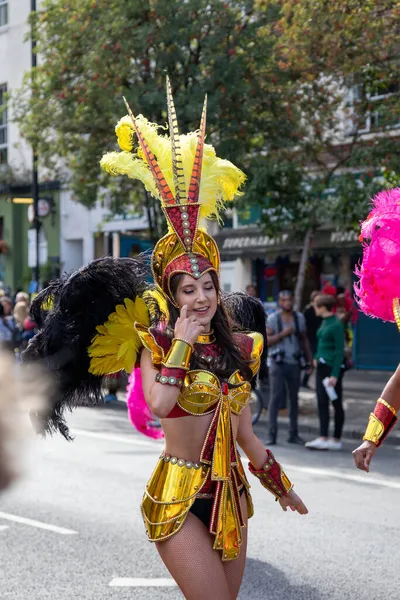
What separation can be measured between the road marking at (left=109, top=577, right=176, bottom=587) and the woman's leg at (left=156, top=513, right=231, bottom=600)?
2.20 metres

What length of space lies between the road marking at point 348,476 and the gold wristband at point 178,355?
5.43m

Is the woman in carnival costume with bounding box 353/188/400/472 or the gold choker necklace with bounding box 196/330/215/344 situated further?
the woman in carnival costume with bounding box 353/188/400/472

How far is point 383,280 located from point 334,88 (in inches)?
450

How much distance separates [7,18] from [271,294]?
14825 millimetres

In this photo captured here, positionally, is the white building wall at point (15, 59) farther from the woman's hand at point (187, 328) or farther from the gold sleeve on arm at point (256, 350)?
the woman's hand at point (187, 328)

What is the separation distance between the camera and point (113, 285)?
3828 mm

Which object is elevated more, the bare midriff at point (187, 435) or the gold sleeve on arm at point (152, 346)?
the gold sleeve on arm at point (152, 346)

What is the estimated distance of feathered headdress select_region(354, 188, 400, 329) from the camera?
4652 millimetres

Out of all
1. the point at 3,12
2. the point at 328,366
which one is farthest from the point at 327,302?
the point at 3,12

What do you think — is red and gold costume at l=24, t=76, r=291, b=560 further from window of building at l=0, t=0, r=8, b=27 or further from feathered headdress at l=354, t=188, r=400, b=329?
window of building at l=0, t=0, r=8, b=27

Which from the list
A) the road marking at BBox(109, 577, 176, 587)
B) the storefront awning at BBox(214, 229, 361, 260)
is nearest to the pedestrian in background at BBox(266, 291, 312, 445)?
the road marking at BBox(109, 577, 176, 587)

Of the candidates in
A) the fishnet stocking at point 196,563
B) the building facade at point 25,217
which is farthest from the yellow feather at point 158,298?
the building facade at point 25,217

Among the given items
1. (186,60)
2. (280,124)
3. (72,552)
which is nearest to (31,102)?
Result: (186,60)

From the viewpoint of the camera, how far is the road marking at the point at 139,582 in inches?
222
